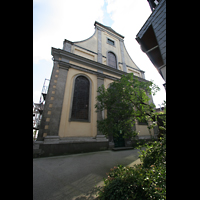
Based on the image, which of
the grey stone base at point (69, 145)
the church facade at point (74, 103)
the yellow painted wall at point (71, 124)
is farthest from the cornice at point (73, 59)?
the grey stone base at point (69, 145)

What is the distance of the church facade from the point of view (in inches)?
242

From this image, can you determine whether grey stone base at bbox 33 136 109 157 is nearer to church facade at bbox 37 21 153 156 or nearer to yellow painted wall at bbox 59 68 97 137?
church facade at bbox 37 21 153 156

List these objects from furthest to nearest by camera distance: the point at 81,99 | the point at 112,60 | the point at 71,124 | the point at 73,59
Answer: the point at 112,60, the point at 73,59, the point at 81,99, the point at 71,124

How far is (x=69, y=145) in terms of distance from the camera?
6168 mm

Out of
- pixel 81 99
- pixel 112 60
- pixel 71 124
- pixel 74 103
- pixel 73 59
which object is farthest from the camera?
pixel 112 60

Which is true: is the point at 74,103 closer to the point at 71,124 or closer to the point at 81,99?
the point at 81,99

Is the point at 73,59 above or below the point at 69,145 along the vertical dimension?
above

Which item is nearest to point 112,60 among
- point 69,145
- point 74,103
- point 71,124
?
point 74,103

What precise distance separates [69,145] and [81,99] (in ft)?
11.5

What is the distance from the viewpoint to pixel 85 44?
10.5 m

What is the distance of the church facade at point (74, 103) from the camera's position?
242 inches
